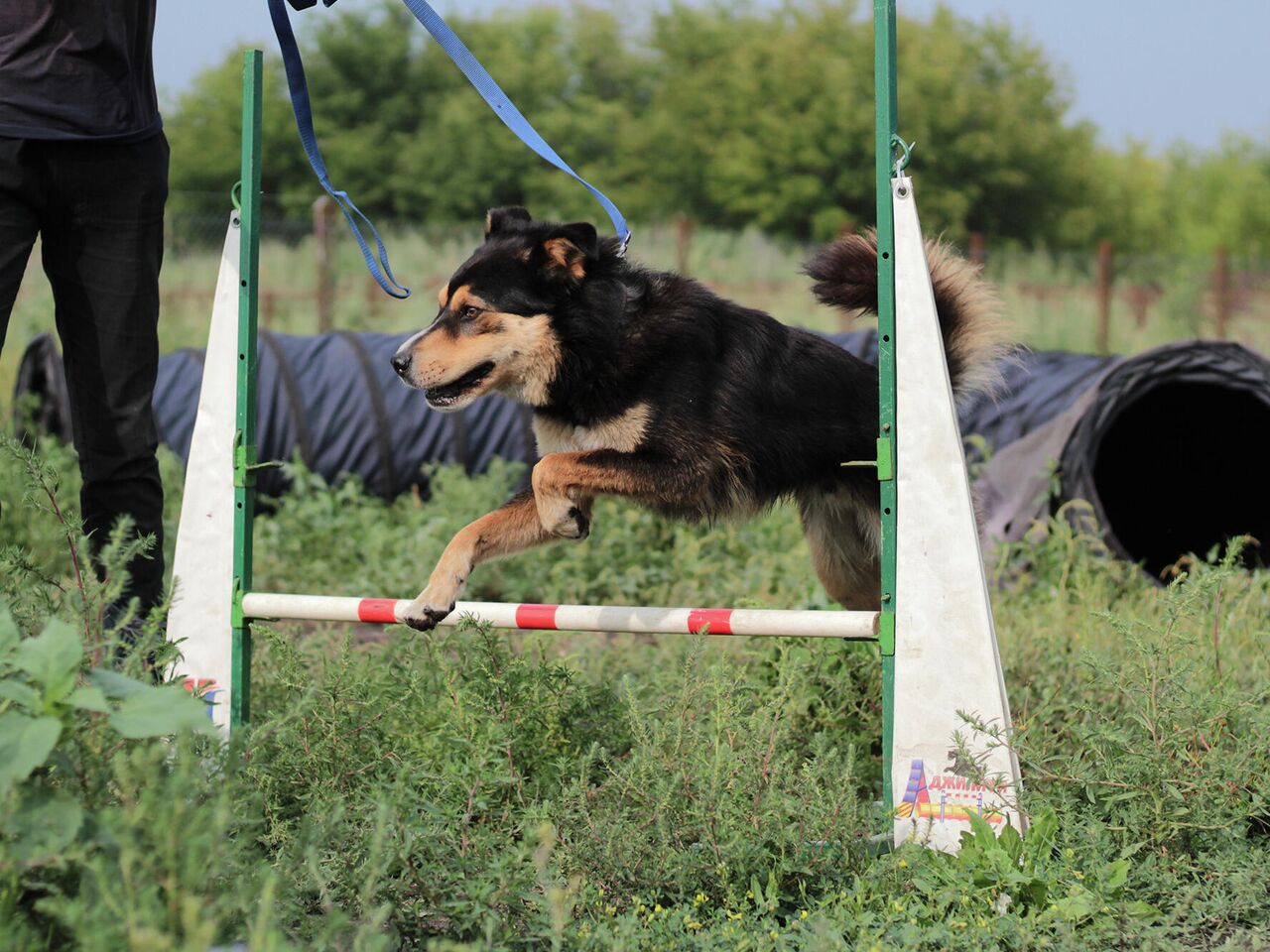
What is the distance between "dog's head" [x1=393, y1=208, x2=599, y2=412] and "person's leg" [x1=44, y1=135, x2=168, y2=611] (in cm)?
75

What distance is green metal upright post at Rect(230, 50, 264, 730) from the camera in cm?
336

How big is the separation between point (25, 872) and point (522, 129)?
2068 mm

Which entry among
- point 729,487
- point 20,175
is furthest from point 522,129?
point 20,175

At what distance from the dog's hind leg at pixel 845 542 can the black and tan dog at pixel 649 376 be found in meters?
0.02

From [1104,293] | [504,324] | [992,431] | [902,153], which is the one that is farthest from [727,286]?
[902,153]

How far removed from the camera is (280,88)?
26.7m

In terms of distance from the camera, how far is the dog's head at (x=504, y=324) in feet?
11.0

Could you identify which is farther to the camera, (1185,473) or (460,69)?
(1185,473)

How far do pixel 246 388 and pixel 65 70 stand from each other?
906 millimetres

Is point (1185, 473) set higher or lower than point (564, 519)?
lower

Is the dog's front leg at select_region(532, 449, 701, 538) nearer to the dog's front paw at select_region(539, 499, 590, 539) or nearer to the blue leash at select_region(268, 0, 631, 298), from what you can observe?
the dog's front paw at select_region(539, 499, 590, 539)

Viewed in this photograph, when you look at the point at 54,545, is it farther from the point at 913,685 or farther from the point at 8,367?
the point at 8,367

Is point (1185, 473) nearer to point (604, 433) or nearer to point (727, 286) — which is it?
point (604, 433)

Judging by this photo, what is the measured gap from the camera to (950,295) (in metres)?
3.52
